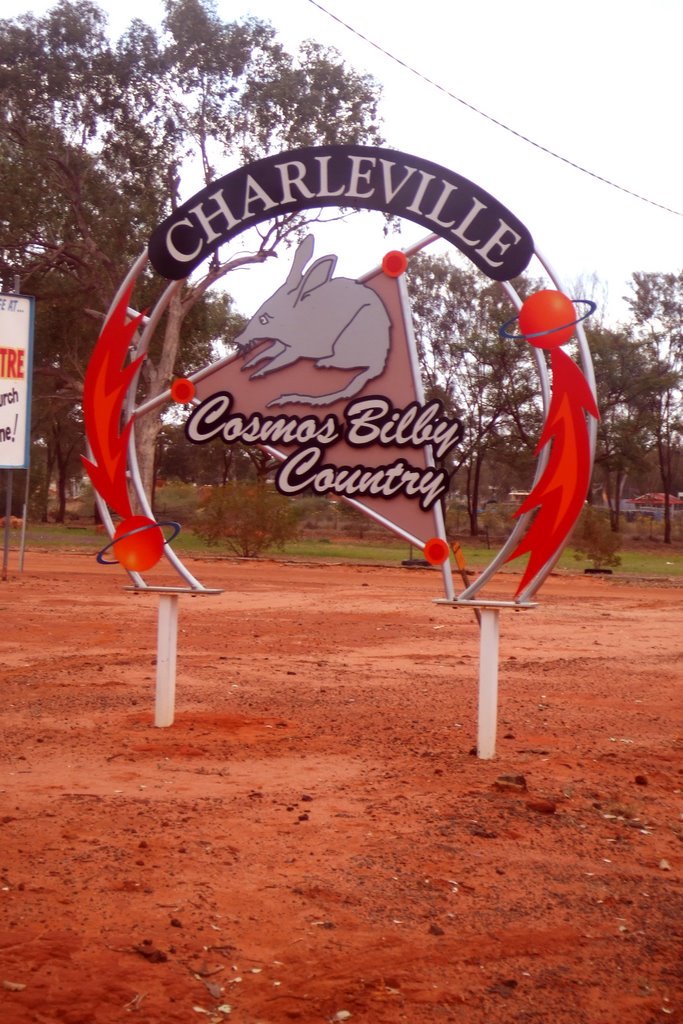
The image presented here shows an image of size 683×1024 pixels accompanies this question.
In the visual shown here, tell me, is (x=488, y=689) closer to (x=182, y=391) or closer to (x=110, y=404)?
(x=182, y=391)

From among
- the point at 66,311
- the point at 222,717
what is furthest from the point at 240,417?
the point at 66,311

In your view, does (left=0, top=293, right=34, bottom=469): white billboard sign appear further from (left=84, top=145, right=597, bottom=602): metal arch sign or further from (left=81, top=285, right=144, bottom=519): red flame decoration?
(left=84, top=145, right=597, bottom=602): metal arch sign

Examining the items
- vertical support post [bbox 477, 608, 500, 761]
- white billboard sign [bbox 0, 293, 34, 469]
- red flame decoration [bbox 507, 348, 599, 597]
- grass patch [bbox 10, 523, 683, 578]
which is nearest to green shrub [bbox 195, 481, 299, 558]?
grass patch [bbox 10, 523, 683, 578]

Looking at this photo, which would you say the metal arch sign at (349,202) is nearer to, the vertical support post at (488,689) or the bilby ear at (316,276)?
the bilby ear at (316,276)

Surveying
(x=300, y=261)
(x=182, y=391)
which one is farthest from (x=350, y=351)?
(x=182, y=391)

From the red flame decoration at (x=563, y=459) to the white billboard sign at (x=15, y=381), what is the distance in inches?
481

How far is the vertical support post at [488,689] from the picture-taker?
789 centimetres

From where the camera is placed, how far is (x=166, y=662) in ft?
27.7

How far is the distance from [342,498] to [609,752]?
2.56m

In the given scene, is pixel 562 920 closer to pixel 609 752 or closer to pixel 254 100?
pixel 609 752

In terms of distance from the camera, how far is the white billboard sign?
60.1 feet

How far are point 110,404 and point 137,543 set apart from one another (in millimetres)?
1005

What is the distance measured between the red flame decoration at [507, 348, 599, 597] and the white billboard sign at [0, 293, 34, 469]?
12.2 metres

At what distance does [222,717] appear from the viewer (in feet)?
29.4
